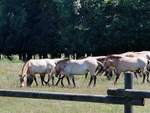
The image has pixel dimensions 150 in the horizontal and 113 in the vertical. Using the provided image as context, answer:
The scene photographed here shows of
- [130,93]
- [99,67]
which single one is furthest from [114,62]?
[130,93]

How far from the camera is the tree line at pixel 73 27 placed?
5388 centimetres

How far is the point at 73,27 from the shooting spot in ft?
188

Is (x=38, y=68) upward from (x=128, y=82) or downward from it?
downward

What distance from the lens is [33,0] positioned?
6350 cm

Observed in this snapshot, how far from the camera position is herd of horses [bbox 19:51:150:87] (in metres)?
25.0

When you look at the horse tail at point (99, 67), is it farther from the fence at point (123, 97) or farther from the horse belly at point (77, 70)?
the fence at point (123, 97)

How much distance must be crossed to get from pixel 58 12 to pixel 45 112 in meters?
48.3

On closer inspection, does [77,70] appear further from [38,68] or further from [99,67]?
[38,68]

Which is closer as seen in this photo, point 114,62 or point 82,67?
point 82,67

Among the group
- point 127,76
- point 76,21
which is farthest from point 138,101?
point 76,21

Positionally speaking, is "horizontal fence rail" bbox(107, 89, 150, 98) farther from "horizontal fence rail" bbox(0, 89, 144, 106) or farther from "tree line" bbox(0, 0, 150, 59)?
"tree line" bbox(0, 0, 150, 59)

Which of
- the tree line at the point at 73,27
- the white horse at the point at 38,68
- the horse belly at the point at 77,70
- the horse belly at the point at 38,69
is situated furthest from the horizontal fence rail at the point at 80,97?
the tree line at the point at 73,27

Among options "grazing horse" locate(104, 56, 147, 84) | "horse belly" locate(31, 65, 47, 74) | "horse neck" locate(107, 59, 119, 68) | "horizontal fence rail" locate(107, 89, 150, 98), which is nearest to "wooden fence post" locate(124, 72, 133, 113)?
"horizontal fence rail" locate(107, 89, 150, 98)

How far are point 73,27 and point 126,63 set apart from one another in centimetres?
3162
